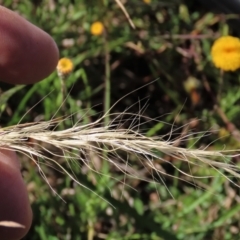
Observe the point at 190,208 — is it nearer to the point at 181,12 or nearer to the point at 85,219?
the point at 85,219

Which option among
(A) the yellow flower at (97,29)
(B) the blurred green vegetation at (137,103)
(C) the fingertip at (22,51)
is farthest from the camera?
(A) the yellow flower at (97,29)

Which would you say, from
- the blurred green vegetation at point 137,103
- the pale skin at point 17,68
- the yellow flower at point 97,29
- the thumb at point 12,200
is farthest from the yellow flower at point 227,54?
the thumb at point 12,200

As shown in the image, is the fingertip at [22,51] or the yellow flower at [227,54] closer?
the fingertip at [22,51]

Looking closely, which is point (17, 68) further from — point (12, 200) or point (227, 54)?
point (227, 54)

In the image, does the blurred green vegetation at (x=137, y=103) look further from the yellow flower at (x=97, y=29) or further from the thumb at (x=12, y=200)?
the thumb at (x=12, y=200)

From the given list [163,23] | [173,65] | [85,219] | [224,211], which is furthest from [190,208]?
[163,23]

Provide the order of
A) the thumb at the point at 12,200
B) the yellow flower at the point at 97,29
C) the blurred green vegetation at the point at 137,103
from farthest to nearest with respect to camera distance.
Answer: the yellow flower at the point at 97,29
the blurred green vegetation at the point at 137,103
the thumb at the point at 12,200

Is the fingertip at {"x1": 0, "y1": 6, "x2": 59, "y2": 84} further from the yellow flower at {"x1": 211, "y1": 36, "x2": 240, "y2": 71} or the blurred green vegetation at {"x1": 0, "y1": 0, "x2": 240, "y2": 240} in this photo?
the yellow flower at {"x1": 211, "y1": 36, "x2": 240, "y2": 71}
